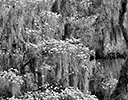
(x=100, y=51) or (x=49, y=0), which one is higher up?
(x=49, y=0)

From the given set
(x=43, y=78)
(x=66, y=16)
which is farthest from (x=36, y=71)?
(x=66, y=16)

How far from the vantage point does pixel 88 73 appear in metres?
6.11

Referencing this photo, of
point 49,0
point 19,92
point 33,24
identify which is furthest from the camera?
point 49,0

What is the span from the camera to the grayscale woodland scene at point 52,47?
217 inches

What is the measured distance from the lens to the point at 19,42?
5.69 meters

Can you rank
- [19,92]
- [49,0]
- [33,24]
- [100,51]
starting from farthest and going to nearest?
[100,51]
[49,0]
[33,24]
[19,92]

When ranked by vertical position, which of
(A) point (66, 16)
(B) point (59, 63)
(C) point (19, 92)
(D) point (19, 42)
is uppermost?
(A) point (66, 16)

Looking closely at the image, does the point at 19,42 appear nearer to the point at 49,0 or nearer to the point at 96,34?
the point at 49,0

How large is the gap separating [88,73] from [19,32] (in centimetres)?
141

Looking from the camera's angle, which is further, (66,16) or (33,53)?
(66,16)

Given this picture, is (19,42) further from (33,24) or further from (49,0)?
(49,0)

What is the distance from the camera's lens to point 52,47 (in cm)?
562

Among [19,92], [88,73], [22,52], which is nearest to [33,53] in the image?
[22,52]

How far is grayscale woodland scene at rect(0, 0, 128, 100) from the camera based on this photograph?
5.52m
